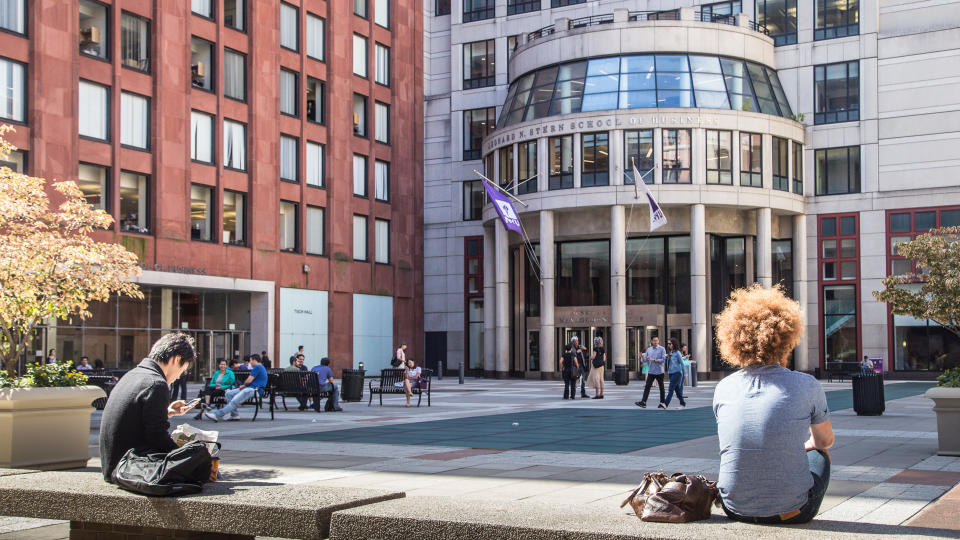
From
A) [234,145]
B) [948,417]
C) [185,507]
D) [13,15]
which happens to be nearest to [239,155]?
[234,145]

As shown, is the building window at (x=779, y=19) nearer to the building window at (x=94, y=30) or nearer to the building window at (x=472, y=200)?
the building window at (x=472, y=200)

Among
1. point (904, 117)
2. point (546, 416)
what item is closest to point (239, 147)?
point (546, 416)

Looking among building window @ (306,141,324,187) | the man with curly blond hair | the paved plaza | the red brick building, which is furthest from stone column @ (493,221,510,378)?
the man with curly blond hair

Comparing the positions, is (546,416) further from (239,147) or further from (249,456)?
(239,147)

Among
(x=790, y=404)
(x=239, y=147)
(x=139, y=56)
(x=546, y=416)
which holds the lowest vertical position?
(x=546, y=416)

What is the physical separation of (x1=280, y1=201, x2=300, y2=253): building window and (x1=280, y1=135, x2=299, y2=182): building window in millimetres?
1243

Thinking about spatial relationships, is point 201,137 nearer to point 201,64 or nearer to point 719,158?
point 201,64

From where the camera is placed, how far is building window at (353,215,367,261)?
167 ft

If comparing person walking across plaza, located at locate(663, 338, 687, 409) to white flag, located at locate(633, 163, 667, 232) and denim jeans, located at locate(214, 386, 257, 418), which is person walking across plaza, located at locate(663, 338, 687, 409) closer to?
denim jeans, located at locate(214, 386, 257, 418)

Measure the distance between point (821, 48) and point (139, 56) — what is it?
32.2 metres

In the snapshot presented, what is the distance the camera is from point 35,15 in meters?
34.5

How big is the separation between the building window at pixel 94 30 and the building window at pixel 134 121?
1.78 meters

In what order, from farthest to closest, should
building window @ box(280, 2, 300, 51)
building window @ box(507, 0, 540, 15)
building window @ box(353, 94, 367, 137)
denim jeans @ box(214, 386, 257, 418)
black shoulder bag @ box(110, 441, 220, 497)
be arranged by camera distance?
building window @ box(507, 0, 540, 15) → building window @ box(353, 94, 367, 137) → building window @ box(280, 2, 300, 51) → denim jeans @ box(214, 386, 257, 418) → black shoulder bag @ box(110, 441, 220, 497)

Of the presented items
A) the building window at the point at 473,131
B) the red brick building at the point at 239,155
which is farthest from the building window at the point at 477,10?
the building window at the point at 473,131
